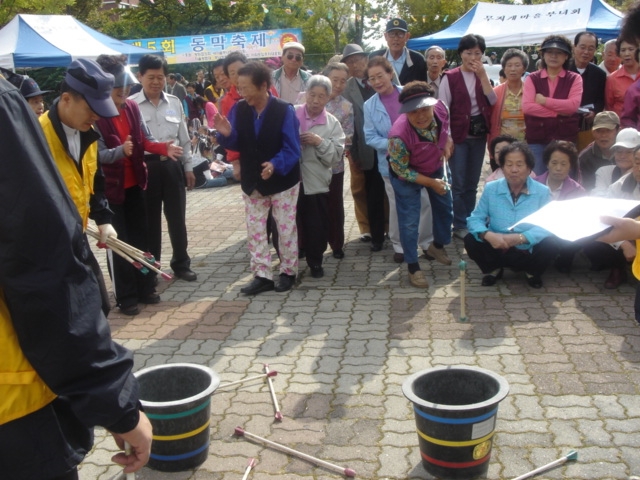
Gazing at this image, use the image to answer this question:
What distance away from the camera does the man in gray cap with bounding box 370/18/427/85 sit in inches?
285

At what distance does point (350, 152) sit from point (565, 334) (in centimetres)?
314

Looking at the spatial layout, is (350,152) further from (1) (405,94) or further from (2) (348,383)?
(2) (348,383)

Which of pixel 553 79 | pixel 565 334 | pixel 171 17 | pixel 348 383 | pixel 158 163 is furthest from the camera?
pixel 171 17

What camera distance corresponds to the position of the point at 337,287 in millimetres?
6082

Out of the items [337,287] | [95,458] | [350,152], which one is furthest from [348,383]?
[350,152]

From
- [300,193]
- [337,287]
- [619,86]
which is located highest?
[619,86]

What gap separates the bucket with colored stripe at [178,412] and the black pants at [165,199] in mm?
2759

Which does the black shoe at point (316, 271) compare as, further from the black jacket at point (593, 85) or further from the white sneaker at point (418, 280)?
the black jacket at point (593, 85)

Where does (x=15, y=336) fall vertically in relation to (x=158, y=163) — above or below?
above

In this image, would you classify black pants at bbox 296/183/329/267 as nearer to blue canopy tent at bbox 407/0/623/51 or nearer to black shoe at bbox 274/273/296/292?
black shoe at bbox 274/273/296/292

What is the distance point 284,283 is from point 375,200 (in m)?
1.55

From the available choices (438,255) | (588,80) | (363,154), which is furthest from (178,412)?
(588,80)

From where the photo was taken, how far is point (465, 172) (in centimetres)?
725

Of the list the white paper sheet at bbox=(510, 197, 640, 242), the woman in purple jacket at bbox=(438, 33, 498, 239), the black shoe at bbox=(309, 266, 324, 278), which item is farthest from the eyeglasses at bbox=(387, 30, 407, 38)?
the white paper sheet at bbox=(510, 197, 640, 242)
